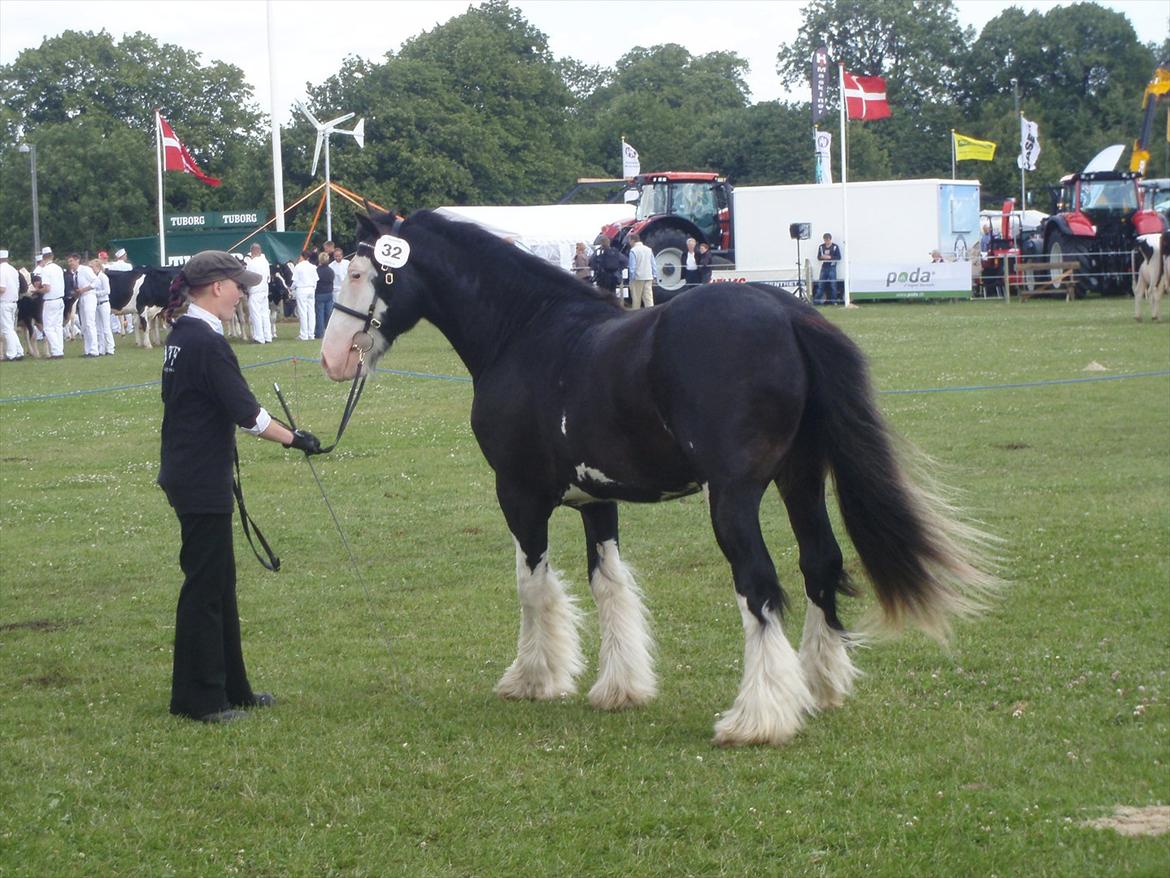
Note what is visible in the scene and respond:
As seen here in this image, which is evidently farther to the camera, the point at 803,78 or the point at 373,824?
the point at 803,78

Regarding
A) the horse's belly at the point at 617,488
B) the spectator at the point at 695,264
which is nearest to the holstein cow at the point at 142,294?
the spectator at the point at 695,264

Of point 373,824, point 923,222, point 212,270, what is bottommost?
point 373,824

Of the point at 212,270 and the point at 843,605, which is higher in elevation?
the point at 212,270

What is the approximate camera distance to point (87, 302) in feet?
100

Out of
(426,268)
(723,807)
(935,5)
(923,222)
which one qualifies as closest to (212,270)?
(426,268)

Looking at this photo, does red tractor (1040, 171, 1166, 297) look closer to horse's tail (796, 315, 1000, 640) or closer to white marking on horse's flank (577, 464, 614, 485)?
horse's tail (796, 315, 1000, 640)

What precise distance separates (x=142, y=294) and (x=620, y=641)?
28487 millimetres

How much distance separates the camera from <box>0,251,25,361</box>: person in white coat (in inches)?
1149

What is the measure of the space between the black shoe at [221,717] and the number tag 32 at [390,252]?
2.34 m

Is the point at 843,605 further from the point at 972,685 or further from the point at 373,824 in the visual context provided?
the point at 373,824

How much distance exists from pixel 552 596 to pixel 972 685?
207 cm

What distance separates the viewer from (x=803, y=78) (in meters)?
89.9

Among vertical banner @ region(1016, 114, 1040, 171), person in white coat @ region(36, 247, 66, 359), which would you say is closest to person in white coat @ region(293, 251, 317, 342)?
person in white coat @ region(36, 247, 66, 359)

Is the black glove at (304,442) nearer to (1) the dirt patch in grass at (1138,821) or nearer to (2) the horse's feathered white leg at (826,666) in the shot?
(2) the horse's feathered white leg at (826,666)
